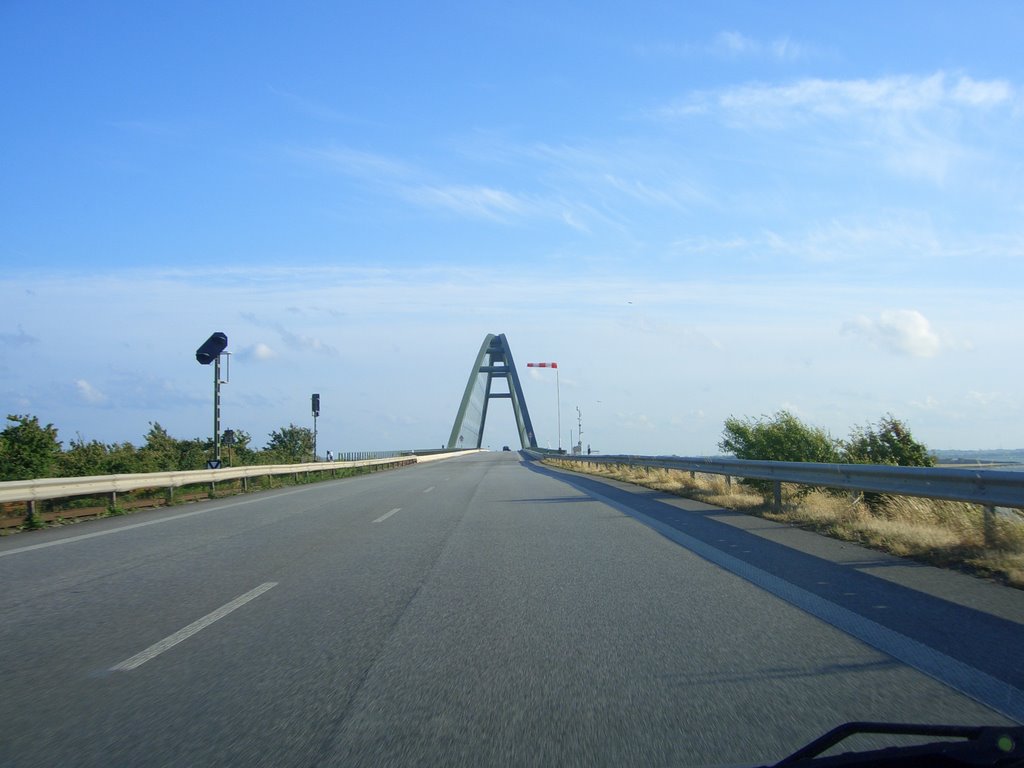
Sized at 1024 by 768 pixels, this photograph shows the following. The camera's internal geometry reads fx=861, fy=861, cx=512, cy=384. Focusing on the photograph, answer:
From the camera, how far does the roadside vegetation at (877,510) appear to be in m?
9.10

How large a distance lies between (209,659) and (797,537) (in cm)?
793

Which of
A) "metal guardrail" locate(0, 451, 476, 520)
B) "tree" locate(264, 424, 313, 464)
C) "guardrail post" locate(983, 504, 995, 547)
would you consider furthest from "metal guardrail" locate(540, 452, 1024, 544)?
"tree" locate(264, 424, 313, 464)

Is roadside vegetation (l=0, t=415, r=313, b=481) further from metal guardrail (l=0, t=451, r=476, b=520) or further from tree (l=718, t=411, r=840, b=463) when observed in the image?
tree (l=718, t=411, r=840, b=463)

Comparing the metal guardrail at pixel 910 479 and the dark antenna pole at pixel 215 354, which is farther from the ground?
the dark antenna pole at pixel 215 354

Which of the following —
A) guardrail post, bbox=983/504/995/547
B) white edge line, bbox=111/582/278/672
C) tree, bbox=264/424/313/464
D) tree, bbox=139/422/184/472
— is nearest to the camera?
white edge line, bbox=111/582/278/672

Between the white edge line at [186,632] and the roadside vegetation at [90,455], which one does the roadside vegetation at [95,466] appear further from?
the white edge line at [186,632]

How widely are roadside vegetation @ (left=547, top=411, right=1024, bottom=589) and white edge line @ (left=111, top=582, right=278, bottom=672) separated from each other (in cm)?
674

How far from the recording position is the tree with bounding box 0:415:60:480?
2030 centimetres

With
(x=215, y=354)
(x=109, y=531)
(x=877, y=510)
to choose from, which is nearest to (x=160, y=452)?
(x=215, y=354)

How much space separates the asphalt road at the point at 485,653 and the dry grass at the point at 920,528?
71 centimetres

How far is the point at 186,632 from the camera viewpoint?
6289 mm

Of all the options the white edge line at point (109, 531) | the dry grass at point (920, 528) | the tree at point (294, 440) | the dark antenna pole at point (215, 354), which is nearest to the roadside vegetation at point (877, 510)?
the dry grass at point (920, 528)

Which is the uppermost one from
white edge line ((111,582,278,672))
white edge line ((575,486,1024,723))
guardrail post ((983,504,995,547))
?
guardrail post ((983,504,995,547))

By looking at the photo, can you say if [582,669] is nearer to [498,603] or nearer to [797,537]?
[498,603]
